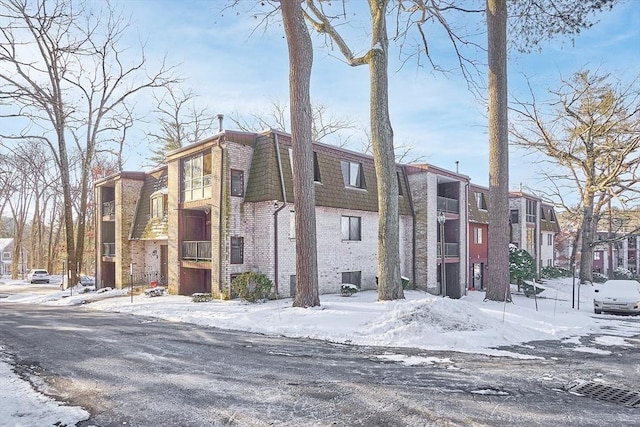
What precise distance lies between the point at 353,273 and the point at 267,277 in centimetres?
532

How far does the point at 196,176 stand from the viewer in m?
19.3

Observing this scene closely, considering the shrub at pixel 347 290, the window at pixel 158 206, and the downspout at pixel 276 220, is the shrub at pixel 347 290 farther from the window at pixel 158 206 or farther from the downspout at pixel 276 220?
the window at pixel 158 206

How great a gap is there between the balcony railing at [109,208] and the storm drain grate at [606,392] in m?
25.9

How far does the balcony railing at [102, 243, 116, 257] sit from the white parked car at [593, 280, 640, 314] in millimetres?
25593

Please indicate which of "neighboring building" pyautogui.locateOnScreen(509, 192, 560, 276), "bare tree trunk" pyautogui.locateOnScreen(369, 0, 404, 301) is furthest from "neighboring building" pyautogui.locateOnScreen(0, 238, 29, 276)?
"neighboring building" pyautogui.locateOnScreen(509, 192, 560, 276)

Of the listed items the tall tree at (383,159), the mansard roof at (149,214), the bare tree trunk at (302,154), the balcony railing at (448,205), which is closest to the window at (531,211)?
the balcony railing at (448,205)

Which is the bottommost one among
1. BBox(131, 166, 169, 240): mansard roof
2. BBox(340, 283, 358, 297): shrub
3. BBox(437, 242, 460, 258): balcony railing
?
BBox(340, 283, 358, 297): shrub

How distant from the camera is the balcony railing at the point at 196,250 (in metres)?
18.6

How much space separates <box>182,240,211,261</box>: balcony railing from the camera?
1862cm

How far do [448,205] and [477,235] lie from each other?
20.7 feet

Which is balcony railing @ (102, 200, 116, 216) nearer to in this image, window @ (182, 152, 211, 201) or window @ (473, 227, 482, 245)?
window @ (182, 152, 211, 201)

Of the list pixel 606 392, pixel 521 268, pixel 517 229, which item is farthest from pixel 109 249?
pixel 517 229

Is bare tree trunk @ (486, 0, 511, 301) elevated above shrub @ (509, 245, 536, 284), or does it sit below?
above

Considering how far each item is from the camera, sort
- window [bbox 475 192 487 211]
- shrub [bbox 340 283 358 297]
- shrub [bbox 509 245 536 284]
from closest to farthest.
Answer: shrub [bbox 340 283 358 297]
shrub [bbox 509 245 536 284]
window [bbox 475 192 487 211]
